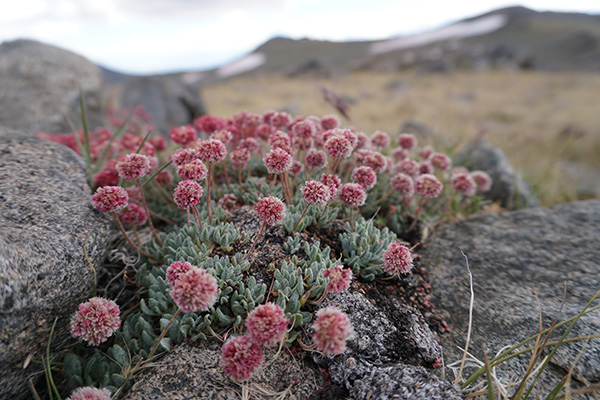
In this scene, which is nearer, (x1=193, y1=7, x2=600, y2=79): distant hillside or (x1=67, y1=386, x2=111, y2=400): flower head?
(x1=67, y1=386, x2=111, y2=400): flower head

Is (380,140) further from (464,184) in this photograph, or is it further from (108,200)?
(108,200)

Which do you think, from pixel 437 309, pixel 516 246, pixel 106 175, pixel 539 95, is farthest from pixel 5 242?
pixel 539 95

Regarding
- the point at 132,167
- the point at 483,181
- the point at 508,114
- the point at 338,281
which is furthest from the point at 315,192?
the point at 508,114

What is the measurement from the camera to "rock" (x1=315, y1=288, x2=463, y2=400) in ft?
6.14

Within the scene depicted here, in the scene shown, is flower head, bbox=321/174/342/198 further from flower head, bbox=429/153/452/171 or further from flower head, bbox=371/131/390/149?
flower head, bbox=429/153/452/171

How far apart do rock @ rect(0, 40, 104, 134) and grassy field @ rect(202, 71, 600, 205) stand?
173 inches

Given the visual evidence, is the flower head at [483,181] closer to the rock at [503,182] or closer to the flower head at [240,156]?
the rock at [503,182]

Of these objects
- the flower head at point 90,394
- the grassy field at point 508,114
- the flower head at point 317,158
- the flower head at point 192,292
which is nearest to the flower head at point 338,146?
the flower head at point 317,158

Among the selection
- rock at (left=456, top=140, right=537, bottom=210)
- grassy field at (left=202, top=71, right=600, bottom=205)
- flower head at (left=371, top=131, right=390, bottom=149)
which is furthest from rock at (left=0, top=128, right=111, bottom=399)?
rock at (left=456, top=140, right=537, bottom=210)

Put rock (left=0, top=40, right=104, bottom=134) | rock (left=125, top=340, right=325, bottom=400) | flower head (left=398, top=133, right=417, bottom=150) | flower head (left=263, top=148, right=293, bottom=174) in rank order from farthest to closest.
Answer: rock (left=0, top=40, right=104, bottom=134) → flower head (left=398, top=133, right=417, bottom=150) → flower head (left=263, top=148, right=293, bottom=174) → rock (left=125, top=340, right=325, bottom=400)

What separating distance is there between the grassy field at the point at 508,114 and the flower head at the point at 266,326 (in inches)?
141

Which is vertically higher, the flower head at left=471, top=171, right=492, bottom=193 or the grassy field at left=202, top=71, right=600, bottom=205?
the flower head at left=471, top=171, right=492, bottom=193

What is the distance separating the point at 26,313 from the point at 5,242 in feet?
1.21

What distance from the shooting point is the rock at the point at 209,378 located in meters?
1.92
